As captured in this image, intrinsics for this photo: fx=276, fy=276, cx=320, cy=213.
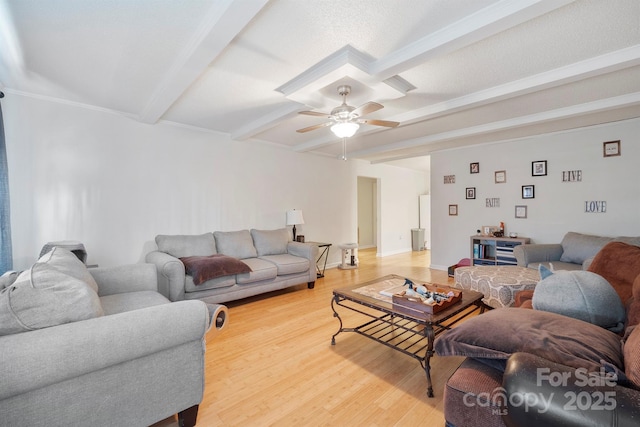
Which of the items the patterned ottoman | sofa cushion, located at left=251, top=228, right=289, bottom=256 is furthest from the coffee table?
sofa cushion, located at left=251, top=228, right=289, bottom=256

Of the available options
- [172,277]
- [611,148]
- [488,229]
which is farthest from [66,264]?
[611,148]

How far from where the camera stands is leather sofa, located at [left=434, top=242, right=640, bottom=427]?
780 mm

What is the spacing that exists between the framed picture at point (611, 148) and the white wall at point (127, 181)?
15.1ft

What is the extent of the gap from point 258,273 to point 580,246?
4.26m

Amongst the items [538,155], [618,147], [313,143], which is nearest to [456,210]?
[538,155]

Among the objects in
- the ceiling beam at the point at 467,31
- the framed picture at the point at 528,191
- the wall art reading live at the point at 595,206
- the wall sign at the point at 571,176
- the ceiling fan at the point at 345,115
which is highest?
the ceiling beam at the point at 467,31

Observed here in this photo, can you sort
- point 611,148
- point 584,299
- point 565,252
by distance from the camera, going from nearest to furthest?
1. point 584,299
2. point 565,252
3. point 611,148

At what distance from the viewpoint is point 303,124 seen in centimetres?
399

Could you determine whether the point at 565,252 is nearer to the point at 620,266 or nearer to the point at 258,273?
the point at 620,266

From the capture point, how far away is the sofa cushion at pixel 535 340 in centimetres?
98

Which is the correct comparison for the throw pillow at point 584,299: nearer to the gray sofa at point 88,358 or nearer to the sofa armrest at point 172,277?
the gray sofa at point 88,358

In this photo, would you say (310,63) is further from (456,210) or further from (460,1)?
(456,210)

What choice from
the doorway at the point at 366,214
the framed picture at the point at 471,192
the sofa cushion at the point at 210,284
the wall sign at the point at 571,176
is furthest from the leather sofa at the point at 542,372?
the doorway at the point at 366,214

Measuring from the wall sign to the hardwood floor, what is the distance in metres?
3.79
